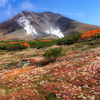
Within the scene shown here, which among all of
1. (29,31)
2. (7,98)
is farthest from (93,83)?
(29,31)

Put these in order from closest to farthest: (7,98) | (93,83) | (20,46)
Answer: (7,98)
(93,83)
(20,46)

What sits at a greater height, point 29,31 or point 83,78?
point 29,31

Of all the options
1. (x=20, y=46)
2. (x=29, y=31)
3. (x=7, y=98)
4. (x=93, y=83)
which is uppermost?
(x=29, y=31)

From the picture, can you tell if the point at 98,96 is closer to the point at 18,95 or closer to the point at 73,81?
the point at 73,81

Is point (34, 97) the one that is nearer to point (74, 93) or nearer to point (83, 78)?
point (74, 93)

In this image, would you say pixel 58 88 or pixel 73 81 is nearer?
pixel 58 88

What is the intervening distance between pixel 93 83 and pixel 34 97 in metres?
4.08

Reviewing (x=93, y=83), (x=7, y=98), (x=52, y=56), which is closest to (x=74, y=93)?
(x=93, y=83)

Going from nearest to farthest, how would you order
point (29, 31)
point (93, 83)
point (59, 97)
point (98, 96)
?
point (98, 96), point (59, 97), point (93, 83), point (29, 31)

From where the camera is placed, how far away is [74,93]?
522 centimetres

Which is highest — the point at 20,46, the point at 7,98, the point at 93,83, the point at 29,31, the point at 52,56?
the point at 29,31

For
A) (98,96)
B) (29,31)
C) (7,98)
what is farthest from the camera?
(29,31)

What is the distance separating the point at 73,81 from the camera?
6723 mm

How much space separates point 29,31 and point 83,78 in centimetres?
20406
